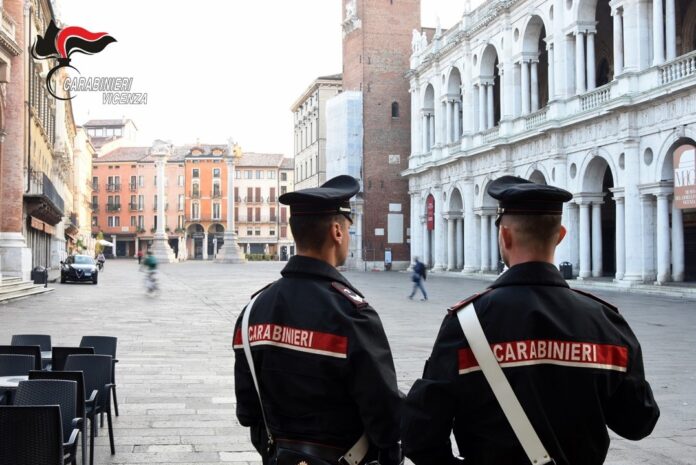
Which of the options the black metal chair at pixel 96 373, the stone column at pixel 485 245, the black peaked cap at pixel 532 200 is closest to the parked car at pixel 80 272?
the stone column at pixel 485 245

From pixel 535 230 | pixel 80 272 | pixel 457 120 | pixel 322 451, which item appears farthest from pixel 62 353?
pixel 457 120

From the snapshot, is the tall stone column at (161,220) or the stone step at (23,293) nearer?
the stone step at (23,293)

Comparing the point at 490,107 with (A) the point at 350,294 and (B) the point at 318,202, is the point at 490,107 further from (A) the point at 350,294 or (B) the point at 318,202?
(A) the point at 350,294

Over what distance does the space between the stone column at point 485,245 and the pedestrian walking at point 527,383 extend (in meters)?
40.8

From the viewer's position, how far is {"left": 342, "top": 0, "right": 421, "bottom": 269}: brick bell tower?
58.8m

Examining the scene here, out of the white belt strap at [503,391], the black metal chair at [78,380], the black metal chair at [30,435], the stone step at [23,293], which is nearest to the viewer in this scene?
the white belt strap at [503,391]

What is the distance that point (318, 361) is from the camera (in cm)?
305

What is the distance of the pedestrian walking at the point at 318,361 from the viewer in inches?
118

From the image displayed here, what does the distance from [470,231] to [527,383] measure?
42878mm

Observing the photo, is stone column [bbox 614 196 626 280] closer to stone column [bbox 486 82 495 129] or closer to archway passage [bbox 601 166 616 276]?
archway passage [bbox 601 166 616 276]

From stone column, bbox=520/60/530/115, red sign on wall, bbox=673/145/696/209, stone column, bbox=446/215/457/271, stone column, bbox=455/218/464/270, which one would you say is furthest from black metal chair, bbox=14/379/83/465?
stone column, bbox=455/218/464/270

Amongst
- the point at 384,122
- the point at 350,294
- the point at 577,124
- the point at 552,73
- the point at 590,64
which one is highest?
the point at 384,122

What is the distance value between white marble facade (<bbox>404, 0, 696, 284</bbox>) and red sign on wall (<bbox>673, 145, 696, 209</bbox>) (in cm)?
68

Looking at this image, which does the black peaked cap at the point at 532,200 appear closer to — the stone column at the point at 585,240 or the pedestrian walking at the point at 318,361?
the pedestrian walking at the point at 318,361
